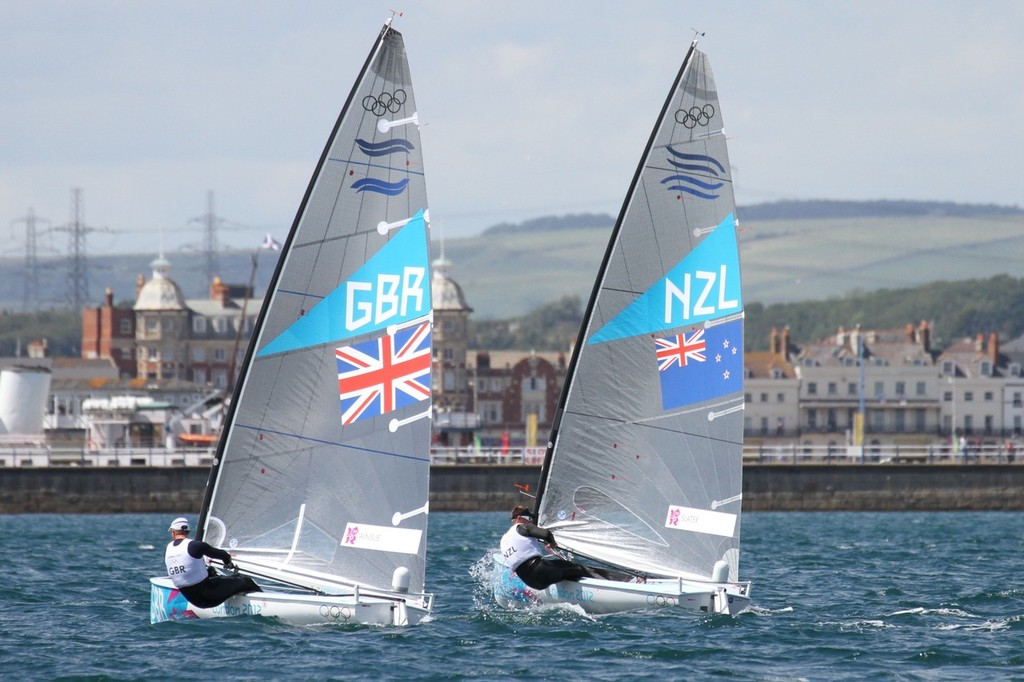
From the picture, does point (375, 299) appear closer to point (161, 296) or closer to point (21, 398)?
point (21, 398)

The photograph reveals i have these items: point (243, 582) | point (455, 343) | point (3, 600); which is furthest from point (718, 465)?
point (455, 343)

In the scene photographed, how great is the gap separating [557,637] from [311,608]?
9.98ft

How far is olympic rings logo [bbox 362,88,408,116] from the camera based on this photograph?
69.9 feet

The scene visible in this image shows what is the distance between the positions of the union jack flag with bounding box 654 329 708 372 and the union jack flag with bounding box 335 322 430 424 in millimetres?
3788

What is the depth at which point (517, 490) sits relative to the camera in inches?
2427

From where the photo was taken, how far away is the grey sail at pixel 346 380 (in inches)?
836

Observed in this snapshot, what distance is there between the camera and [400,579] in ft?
71.4

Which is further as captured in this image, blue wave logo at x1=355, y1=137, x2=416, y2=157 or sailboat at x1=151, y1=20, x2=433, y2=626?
blue wave logo at x1=355, y1=137, x2=416, y2=157

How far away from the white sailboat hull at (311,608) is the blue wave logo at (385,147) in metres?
5.29

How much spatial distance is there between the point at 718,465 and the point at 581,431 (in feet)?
6.63

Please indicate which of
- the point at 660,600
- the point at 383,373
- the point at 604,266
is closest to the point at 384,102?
the point at 383,373

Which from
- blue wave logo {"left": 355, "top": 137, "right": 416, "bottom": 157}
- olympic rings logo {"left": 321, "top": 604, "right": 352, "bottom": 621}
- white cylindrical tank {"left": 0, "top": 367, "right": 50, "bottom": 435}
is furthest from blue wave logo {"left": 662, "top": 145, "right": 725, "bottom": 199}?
white cylindrical tank {"left": 0, "top": 367, "right": 50, "bottom": 435}

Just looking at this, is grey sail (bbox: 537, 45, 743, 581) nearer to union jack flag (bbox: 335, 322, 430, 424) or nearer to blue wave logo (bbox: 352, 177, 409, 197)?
union jack flag (bbox: 335, 322, 430, 424)

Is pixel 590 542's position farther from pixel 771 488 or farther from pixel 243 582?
pixel 771 488
